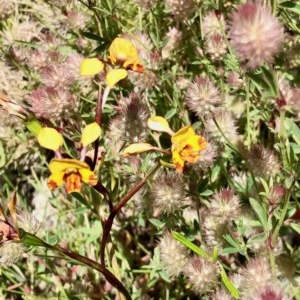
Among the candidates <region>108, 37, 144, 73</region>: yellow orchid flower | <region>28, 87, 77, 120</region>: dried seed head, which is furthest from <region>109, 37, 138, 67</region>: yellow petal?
<region>28, 87, 77, 120</region>: dried seed head

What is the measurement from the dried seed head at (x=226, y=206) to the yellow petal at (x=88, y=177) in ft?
1.43

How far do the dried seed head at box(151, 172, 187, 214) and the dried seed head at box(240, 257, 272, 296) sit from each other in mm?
250

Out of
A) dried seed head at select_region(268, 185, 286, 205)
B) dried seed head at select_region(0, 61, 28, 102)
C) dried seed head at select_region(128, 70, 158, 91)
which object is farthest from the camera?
dried seed head at select_region(0, 61, 28, 102)

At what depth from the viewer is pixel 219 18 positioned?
1765mm

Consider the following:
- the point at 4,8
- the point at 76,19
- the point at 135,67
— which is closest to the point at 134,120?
the point at 135,67

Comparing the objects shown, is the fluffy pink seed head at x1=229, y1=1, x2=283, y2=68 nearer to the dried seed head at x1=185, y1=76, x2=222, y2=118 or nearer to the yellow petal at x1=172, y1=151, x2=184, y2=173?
the yellow petal at x1=172, y1=151, x2=184, y2=173

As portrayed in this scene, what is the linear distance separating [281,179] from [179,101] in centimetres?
41

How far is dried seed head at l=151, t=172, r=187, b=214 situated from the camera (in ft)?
5.55

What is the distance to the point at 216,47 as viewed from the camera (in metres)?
1.80

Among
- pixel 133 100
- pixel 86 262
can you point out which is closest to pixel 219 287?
pixel 86 262

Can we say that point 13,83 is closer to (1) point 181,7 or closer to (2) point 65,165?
(1) point 181,7

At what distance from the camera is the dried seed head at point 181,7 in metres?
1.86

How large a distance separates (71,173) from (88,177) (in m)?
0.04

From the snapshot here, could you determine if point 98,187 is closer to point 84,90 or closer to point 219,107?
point 219,107
